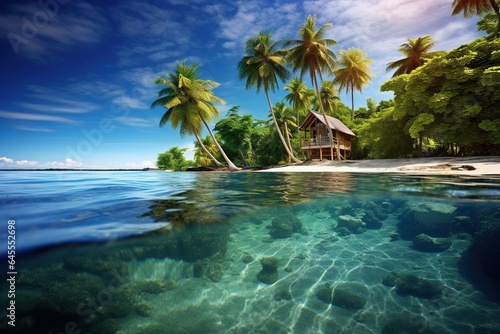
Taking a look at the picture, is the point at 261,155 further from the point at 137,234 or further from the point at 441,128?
the point at 137,234

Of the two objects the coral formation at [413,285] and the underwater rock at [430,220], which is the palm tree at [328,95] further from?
the coral formation at [413,285]

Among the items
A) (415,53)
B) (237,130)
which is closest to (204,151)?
(237,130)

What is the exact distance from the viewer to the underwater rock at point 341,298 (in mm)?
3707

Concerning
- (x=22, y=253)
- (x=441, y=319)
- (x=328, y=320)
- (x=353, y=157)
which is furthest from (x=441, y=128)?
(x=22, y=253)

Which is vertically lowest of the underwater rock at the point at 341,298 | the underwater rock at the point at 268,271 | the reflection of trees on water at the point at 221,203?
the underwater rock at the point at 341,298

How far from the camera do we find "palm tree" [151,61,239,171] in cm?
2467

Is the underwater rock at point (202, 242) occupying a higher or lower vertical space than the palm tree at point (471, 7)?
lower

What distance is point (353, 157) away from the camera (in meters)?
32.6

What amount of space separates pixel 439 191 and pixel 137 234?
29.3ft

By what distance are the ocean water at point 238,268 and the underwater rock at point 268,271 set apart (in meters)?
0.02

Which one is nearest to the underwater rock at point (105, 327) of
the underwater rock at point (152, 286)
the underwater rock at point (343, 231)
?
the underwater rock at point (152, 286)

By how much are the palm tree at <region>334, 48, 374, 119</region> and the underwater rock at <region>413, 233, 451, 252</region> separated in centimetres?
3431

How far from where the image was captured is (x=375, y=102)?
38500mm

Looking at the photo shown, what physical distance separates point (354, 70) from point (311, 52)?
49.2 ft
